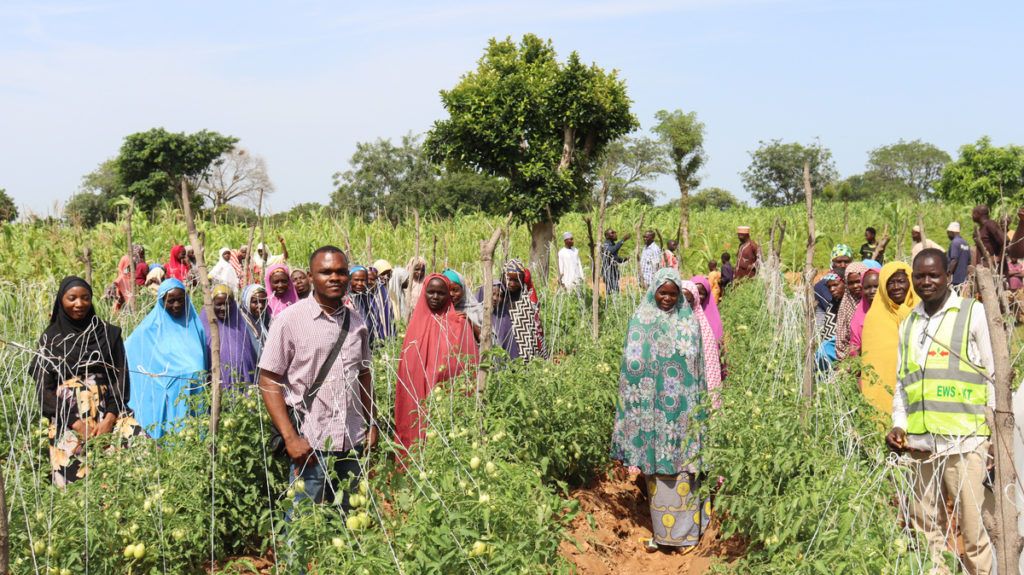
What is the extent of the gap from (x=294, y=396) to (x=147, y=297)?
5021 mm

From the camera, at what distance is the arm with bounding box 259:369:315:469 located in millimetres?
2582

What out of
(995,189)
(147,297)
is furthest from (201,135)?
(995,189)

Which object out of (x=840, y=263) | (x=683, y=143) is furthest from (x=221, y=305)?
(x=683, y=143)

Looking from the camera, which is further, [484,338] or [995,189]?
[995,189]

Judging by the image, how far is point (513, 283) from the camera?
521 cm

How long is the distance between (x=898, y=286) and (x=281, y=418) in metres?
2.96

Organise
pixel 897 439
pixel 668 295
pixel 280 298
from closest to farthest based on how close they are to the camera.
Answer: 1. pixel 897 439
2. pixel 668 295
3. pixel 280 298

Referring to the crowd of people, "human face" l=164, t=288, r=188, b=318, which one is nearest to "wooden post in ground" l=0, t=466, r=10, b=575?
the crowd of people

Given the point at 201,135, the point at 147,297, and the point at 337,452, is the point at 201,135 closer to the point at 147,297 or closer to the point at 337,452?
the point at 147,297

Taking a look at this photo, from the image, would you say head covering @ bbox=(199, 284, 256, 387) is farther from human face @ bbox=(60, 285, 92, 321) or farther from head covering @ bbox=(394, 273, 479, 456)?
head covering @ bbox=(394, 273, 479, 456)

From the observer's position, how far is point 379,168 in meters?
33.3

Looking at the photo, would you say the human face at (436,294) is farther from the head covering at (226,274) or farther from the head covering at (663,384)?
the head covering at (226,274)

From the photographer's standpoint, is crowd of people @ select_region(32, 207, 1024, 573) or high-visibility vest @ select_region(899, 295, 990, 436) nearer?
crowd of people @ select_region(32, 207, 1024, 573)

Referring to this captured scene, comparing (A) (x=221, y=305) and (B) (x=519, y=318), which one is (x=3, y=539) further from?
(B) (x=519, y=318)
